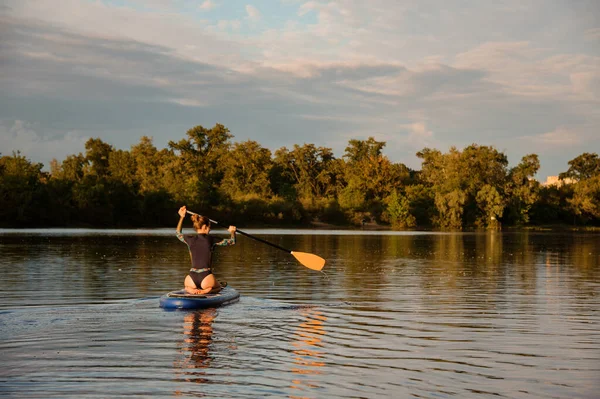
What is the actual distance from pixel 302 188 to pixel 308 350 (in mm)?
92631

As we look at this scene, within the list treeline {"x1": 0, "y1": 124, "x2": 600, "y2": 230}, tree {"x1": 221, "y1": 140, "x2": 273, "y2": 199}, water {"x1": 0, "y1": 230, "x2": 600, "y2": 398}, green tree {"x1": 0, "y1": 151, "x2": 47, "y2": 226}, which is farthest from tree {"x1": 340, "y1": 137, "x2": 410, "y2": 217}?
water {"x1": 0, "y1": 230, "x2": 600, "y2": 398}

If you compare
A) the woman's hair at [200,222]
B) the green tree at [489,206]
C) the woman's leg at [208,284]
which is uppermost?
the green tree at [489,206]

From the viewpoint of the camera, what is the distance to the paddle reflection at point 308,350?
874cm

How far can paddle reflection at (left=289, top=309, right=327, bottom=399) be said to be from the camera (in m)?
8.74

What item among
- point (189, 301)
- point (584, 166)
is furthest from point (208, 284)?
point (584, 166)

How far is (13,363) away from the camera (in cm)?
942

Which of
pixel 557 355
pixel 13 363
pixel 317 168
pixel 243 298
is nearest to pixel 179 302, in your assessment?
pixel 243 298

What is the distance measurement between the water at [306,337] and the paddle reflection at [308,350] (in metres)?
0.03

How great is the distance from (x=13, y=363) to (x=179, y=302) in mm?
4977

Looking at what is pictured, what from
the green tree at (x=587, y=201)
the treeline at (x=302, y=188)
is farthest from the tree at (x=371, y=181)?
the green tree at (x=587, y=201)

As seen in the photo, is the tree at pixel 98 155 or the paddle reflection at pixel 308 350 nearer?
the paddle reflection at pixel 308 350

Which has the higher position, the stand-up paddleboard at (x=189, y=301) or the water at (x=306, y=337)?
the stand-up paddleboard at (x=189, y=301)

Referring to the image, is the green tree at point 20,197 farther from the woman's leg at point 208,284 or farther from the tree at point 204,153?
the woman's leg at point 208,284

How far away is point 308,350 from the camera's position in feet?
34.9
